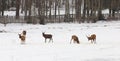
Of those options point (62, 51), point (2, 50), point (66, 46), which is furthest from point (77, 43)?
point (2, 50)

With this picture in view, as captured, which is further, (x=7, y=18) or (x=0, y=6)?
(x=0, y=6)

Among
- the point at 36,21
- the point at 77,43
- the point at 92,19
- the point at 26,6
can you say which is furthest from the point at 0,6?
the point at 77,43

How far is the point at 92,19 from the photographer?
54.4 metres

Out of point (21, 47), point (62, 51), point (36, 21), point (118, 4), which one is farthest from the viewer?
point (118, 4)

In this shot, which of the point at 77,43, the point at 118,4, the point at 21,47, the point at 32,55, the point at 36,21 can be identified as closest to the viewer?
the point at 32,55

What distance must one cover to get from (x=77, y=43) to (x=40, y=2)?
32.4 m

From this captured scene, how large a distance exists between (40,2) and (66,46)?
1326 inches

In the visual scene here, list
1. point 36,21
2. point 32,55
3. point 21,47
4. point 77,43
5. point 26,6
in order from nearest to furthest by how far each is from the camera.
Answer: point 32,55, point 21,47, point 77,43, point 36,21, point 26,6

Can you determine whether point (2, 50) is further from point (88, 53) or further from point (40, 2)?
point (40, 2)

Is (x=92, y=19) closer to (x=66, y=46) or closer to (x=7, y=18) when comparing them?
(x=7, y=18)

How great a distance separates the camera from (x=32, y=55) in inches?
669

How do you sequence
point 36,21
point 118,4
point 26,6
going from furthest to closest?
point 118,4, point 26,6, point 36,21

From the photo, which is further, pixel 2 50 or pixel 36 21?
pixel 36 21

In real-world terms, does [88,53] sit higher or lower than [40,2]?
lower
